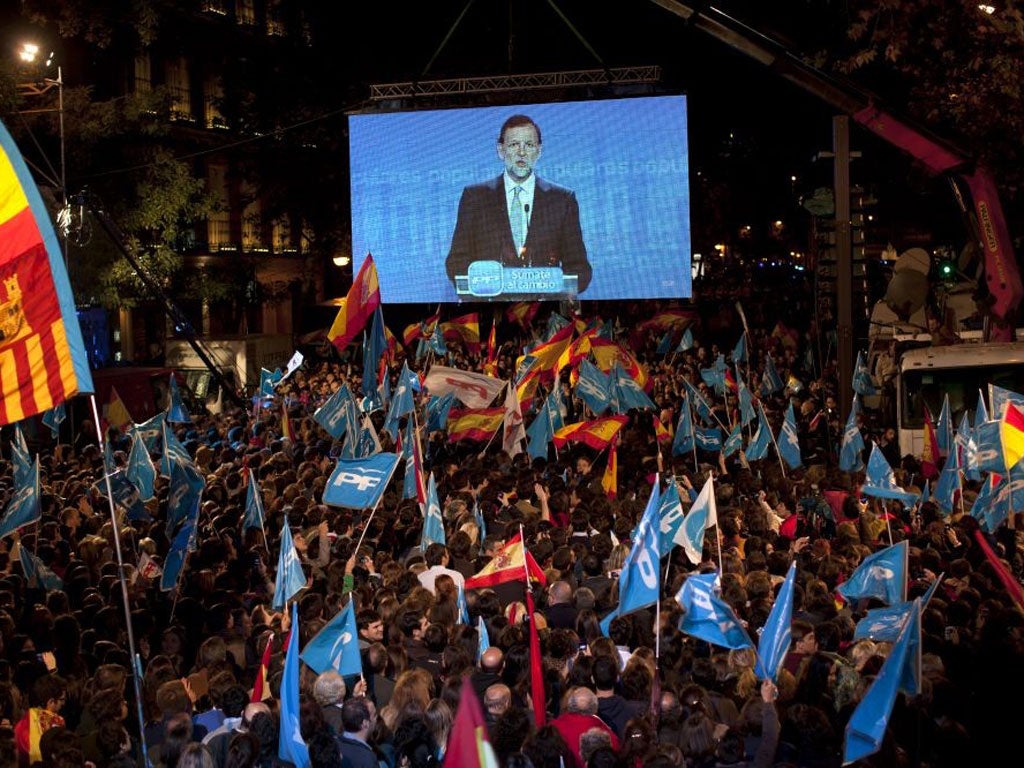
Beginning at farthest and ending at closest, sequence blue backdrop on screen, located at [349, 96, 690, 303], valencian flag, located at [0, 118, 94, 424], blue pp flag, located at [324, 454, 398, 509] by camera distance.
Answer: blue backdrop on screen, located at [349, 96, 690, 303], blue pp flag, located at [324, 454, 398, 509], valencian flag, located at [0, 118, 94, 424]

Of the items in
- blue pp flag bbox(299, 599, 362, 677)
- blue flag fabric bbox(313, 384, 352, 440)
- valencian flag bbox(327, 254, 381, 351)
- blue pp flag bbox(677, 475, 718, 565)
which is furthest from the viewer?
valencian flag bbox(327, 254, 381, 351)

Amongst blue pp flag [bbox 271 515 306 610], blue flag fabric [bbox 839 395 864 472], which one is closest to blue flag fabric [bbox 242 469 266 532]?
blue pp flag [bbox 271 515 306 610]

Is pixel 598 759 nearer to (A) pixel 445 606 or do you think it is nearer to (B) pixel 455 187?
(A) pixel 445 606

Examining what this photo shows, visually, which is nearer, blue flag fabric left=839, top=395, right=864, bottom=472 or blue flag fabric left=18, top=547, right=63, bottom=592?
blue flag fabric left=18, top=547, right=63, bottom=592

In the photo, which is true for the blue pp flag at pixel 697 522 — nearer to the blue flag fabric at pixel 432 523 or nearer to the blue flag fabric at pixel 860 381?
the blue flag fabric at pixel 432 523

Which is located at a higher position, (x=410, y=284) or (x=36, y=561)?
(x=410, y=284)

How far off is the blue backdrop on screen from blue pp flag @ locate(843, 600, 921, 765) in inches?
669

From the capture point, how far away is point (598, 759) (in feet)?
19.6

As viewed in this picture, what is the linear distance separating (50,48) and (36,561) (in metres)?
26.0

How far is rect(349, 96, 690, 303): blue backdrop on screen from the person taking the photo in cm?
2302

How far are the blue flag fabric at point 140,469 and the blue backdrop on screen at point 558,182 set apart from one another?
10.9 meters

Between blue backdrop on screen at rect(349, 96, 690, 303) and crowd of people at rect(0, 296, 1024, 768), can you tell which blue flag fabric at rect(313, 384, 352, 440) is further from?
blue backdrop on screen at rect(349, 96, 690, 303)

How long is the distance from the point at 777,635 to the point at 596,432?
678 cm

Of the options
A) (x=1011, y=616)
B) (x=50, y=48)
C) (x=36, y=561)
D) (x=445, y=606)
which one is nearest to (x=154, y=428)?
(x=36, y=561)
